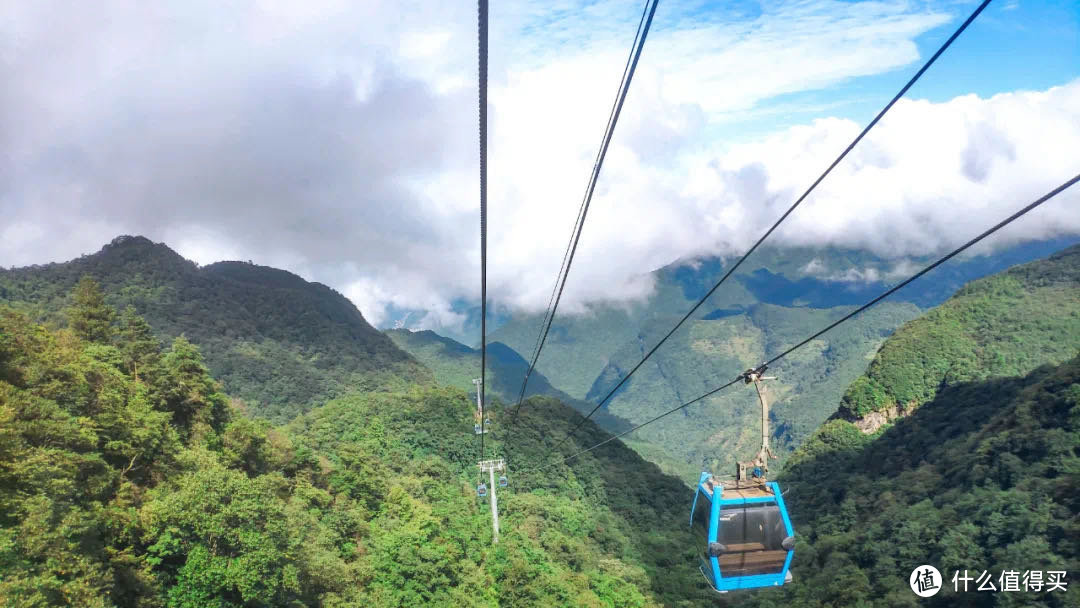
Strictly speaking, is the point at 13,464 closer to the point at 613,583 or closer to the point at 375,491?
the point at 375,491

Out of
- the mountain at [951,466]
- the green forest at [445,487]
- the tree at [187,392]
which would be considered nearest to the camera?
the green forest at [445,487]

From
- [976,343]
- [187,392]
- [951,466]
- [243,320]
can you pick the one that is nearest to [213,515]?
[187,392]

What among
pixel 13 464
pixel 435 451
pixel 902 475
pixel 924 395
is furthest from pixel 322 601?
pixel 924 395

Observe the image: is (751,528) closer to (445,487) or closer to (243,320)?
(445,487)

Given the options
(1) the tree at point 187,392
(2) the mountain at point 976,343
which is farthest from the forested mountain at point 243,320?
(2) the mountain at point 976,343

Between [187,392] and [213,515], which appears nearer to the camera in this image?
[213,515]

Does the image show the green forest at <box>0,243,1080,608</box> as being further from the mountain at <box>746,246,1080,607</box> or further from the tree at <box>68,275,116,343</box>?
the mountain at <box>746,246,1080,607</box>

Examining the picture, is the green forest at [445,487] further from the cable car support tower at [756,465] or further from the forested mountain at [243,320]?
the forested mountain at [243,320]
